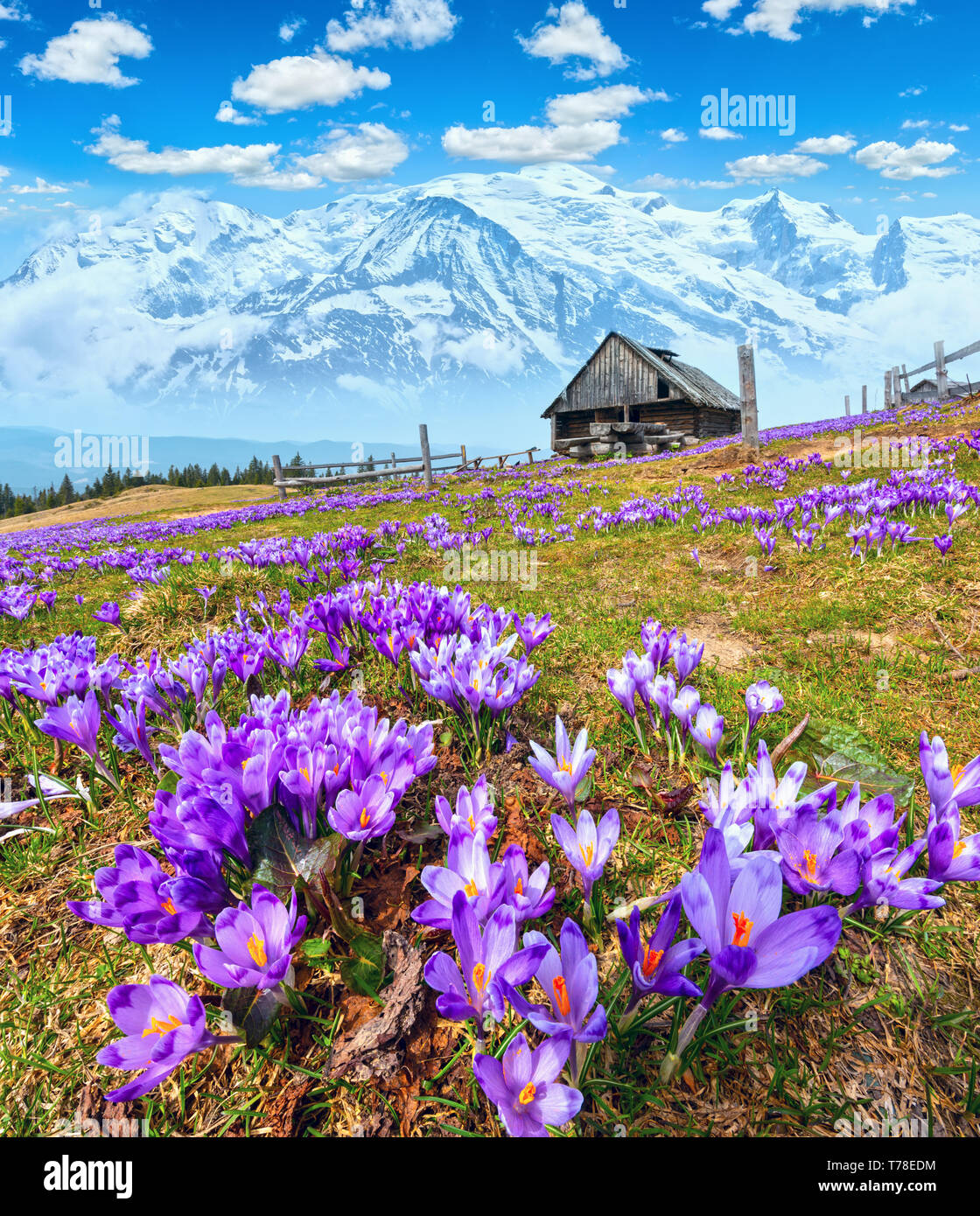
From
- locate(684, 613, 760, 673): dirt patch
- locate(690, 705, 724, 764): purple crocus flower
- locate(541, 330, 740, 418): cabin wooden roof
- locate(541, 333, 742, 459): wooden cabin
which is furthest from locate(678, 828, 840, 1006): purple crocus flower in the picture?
locate(541, 330, 740, 418): cabin wooden roof

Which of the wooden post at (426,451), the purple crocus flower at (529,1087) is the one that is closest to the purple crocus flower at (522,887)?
the purple crocus flower at (529,1087)

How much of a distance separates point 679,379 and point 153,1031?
3687cm

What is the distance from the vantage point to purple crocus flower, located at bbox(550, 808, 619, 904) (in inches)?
55.6

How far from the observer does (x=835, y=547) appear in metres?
5.49

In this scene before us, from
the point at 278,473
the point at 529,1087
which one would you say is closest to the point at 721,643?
the point at 529,1087

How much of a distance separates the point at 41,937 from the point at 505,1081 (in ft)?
5.45

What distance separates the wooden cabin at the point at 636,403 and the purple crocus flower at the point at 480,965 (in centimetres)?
3060

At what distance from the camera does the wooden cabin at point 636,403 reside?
3177 centimetres

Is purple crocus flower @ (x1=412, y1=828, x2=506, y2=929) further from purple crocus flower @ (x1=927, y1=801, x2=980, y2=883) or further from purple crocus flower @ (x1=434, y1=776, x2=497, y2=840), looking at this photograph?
purple crocus flower @ (x1=927, y1=801, x2=980, y2=883)

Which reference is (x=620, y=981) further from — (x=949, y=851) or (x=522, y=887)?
(x=949, y=851)

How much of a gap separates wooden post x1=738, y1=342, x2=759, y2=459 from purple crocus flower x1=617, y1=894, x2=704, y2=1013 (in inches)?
593

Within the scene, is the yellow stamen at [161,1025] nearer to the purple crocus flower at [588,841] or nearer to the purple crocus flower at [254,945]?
the purple crocus flower at [254,945]
